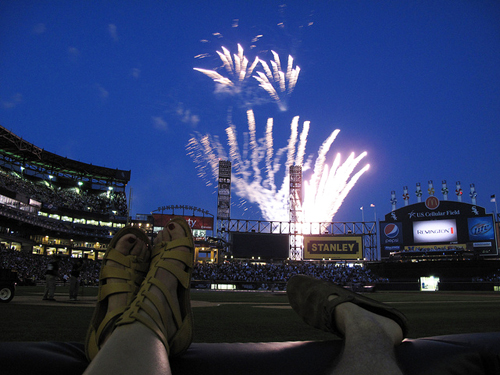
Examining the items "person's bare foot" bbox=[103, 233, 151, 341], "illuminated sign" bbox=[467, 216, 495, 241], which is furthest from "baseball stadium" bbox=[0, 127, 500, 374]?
"person's bare foot" bbox=[103, 233, 151, 341]

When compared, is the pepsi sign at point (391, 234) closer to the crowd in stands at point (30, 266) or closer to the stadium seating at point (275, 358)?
the crowd in stands at point (30, 266)

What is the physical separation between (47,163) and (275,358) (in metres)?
64.6

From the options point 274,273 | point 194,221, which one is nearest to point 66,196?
point 194,221

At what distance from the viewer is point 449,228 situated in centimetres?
3938

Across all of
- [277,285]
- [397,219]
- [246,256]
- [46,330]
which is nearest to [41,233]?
[246,256]

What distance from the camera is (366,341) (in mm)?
1201

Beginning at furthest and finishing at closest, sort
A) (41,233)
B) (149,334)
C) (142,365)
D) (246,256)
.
→ (41,233), (246,256), (149,334), (142,365)

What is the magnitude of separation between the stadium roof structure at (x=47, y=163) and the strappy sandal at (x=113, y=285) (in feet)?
178

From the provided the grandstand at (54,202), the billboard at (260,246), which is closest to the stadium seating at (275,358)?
the billboard at (260,246)

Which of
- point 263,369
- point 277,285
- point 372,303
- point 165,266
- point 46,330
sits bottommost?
point 277,285

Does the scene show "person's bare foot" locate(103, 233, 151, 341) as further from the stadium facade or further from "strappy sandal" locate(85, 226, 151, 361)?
the stadium facade

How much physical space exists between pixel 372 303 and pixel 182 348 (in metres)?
0.82

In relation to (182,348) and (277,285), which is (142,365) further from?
(277,285)

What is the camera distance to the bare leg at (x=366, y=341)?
110cm
